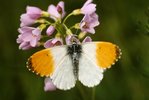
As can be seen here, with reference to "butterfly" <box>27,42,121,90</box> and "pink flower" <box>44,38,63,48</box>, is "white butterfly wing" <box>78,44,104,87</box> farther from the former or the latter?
"pink flower" <box>44,38,63,48</box>

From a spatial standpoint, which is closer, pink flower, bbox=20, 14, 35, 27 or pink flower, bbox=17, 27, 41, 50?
pink flower, bbox=17, 27, 41, 50

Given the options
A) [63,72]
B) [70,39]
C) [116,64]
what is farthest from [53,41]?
[116,64]

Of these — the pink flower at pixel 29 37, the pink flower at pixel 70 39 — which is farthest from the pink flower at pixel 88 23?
the pink flower at pixel 29 37

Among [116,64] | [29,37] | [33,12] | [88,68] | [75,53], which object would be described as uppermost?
[33,12]

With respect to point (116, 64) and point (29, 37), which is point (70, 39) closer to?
point (29, 37)

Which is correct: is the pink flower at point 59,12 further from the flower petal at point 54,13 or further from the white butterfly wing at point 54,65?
the white butterfly wing at point 54,65

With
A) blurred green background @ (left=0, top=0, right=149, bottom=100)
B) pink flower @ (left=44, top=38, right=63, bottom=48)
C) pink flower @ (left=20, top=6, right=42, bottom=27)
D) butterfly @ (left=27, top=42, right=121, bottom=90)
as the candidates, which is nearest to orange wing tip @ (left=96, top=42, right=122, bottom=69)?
butterfly @ (left=27, top=42, right=121, bottom=90)

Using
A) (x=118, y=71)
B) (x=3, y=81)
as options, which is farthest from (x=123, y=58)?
(x=3, y=81)

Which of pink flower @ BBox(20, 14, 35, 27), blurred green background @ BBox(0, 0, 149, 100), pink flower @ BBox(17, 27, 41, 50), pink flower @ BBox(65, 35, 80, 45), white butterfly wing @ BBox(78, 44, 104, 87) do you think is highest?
pink flower @ BBox(20, 14, 35, 27)
